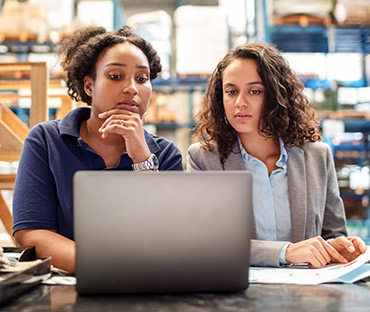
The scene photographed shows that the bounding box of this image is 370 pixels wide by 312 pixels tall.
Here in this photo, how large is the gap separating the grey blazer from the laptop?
0.74m

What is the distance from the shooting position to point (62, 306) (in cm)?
71

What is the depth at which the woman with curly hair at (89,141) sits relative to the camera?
1.22 m

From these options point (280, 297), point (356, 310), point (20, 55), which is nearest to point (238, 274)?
point (280, 297)

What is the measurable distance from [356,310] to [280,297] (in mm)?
129

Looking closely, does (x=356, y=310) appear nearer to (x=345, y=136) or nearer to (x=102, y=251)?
(x=102, y=251)

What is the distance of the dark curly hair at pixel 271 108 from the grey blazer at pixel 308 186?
0.04 m

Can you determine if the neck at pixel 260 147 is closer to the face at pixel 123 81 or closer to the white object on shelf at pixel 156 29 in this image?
the face at pixel 123 81

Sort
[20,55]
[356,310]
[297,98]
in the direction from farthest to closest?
[20,55], [297,98], [356,310]

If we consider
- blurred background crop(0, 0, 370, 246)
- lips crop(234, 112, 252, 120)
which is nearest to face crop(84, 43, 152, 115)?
lips crop(234, 112, 252, 120)

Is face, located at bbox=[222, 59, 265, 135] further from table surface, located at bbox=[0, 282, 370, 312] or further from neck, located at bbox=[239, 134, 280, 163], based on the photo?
table surface, located at bbox=[0, 282, 370, 312]

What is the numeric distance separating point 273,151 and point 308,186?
0.21 meters

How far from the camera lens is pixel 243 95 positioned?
1.55 meters

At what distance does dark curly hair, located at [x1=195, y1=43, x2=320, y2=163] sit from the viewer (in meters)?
1.60

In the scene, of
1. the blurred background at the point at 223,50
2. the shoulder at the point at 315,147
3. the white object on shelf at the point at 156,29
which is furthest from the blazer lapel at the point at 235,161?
the white object on shelf at the point at 156,29
